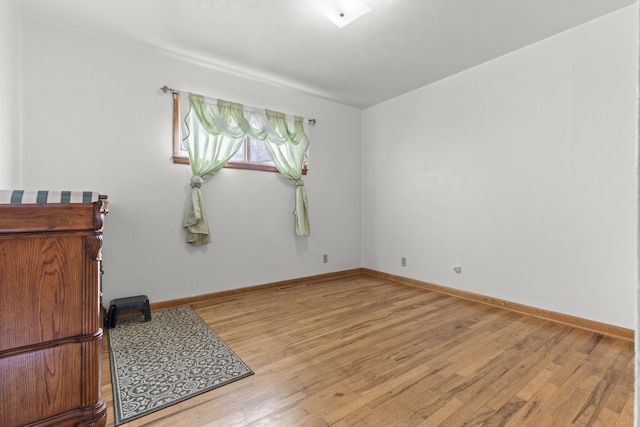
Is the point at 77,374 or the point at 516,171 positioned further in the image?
the point at 516,171

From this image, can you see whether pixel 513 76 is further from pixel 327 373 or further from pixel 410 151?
pixel 327 373

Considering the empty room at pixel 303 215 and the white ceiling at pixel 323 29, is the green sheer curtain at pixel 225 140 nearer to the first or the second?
the empty room at pixel 303 215

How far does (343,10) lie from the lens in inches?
89.5

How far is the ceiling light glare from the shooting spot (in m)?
2.21

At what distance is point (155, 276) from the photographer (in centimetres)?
294

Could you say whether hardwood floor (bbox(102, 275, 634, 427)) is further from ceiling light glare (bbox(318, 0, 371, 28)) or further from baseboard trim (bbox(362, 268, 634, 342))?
ceiling light glare (bbox(318, 0, 371, 28))

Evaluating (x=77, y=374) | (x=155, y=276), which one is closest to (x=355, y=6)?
(x=77, y=374)

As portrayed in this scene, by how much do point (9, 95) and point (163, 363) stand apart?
7.15 feet

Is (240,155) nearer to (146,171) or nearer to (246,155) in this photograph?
(246,155)

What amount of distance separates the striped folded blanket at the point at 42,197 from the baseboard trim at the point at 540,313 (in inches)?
135

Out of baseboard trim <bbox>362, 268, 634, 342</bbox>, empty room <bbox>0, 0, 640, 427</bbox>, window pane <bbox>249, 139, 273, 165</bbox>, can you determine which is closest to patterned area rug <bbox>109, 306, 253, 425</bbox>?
empty room <bbox>0, 0, 640, 427</bbox>

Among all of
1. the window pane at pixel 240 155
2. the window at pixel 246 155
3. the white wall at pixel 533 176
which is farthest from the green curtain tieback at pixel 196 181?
the white wall at pixel 533 176

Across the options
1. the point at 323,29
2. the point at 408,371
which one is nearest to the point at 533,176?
the point at 408,371

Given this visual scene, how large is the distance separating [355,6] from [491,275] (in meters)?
2.84
